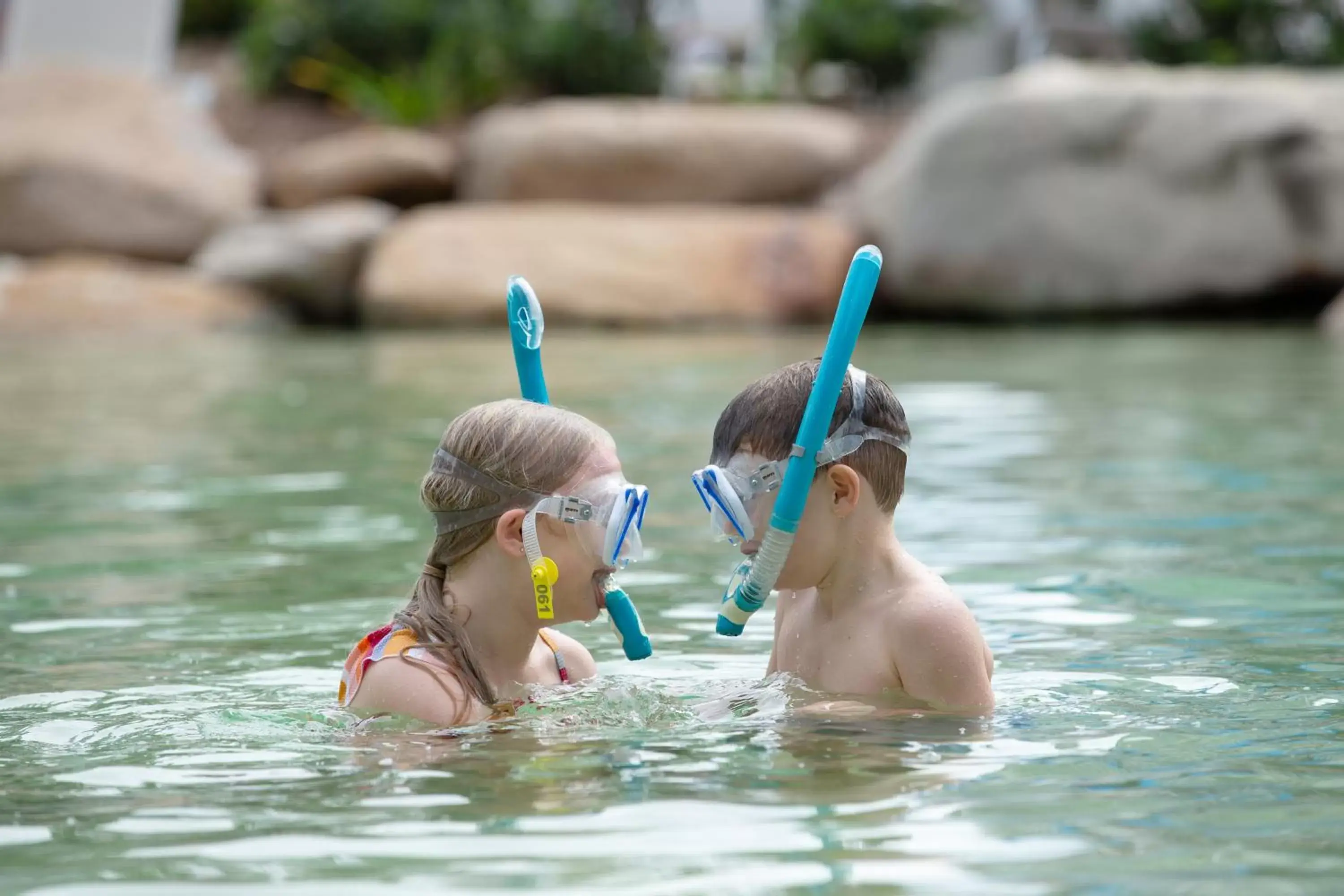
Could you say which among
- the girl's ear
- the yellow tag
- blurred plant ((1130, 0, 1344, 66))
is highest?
blurred plant ((1130, 0, 1344, 66))

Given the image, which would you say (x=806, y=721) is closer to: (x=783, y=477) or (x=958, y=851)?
(x=783, y=477)

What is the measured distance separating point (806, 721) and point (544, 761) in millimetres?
608

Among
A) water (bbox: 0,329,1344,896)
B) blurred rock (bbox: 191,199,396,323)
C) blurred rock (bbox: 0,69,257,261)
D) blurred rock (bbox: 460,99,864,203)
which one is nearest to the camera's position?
water (bbox: 0,329,1344,896)

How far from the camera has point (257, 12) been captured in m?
28.3

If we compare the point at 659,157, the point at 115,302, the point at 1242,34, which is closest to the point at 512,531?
the point at 115,302

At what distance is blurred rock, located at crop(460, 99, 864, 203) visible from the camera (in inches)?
870

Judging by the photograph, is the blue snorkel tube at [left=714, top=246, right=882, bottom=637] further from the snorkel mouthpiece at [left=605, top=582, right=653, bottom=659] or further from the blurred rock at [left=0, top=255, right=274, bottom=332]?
the blurred rock at [left=0, top=255, right=274, bottom=332]

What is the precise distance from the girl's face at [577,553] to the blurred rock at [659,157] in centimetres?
1840

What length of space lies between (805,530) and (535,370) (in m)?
0.71

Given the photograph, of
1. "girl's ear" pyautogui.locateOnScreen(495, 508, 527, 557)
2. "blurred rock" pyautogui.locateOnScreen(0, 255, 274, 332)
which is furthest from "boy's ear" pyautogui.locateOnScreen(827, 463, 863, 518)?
"blurred rock" pyautogui.locateOnScreen(0, 255, 274, 332)

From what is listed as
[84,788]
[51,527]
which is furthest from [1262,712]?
[51,527]

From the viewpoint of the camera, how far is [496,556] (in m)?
4.09

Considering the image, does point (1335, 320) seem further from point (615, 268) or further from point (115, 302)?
point (115, 302)

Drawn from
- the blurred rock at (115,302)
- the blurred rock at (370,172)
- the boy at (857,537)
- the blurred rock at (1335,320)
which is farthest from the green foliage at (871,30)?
the boy at (857,537)
